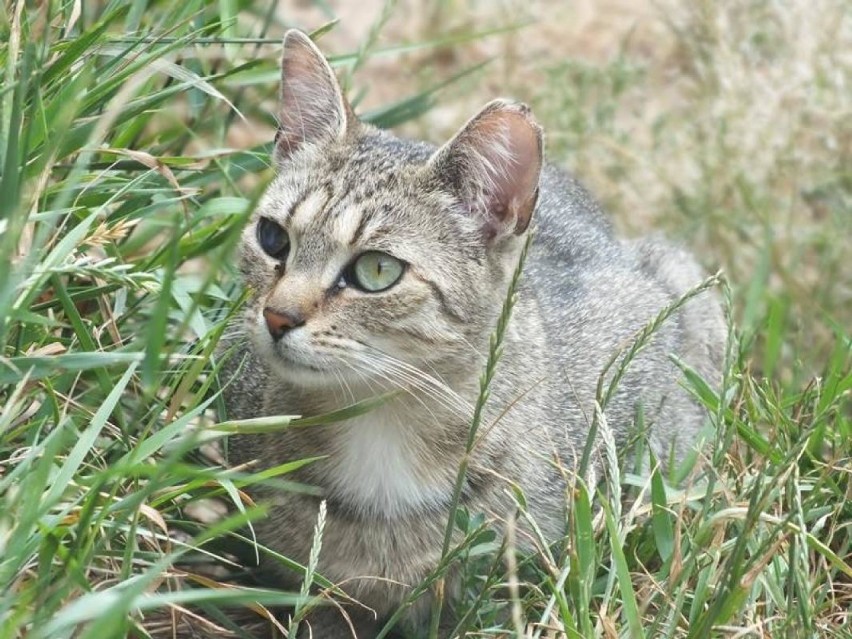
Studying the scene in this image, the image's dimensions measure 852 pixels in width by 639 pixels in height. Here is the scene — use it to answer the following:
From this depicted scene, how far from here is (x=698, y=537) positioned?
9.22ft

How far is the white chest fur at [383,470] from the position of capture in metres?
3.17

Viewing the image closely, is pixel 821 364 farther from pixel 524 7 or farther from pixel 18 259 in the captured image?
pixel 18 259

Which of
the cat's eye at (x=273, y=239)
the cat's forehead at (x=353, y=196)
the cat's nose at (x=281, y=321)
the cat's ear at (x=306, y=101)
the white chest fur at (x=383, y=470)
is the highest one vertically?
the cat's ear at (x=306, y=101)

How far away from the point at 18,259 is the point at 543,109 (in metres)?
3.55

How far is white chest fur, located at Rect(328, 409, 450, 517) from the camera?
Result: 3174 millimetres

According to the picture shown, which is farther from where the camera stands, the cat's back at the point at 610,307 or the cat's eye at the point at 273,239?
the cat's back at the point at 610,307

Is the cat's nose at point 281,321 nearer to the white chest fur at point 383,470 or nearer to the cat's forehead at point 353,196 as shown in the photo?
the cat's forehead at point 353,196

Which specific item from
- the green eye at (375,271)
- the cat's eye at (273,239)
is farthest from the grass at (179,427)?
the green eye at (375,271)

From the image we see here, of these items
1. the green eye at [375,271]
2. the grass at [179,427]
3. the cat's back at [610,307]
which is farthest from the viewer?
the cat's back at [610,307]

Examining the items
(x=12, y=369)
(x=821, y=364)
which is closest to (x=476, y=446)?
(x=12, y=369)

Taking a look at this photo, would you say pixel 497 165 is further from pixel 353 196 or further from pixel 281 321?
pixel 281 321

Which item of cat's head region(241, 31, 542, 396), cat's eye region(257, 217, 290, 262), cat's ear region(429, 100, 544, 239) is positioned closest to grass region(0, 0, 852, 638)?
cat's eye region(257, 217, 290, 262)

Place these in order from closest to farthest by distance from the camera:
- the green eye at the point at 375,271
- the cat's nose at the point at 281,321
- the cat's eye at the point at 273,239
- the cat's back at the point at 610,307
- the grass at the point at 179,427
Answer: the grass at the point at 179,427 < the cat's nose at the point at 281,321 < the green eye at the point at 375,271 < the cat's eye at the point at 273,239 < the cat's back at the point at 610,307

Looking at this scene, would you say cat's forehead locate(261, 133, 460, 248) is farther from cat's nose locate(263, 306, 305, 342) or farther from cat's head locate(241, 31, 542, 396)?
cat's nose locate(263, 306, 305, 342)
